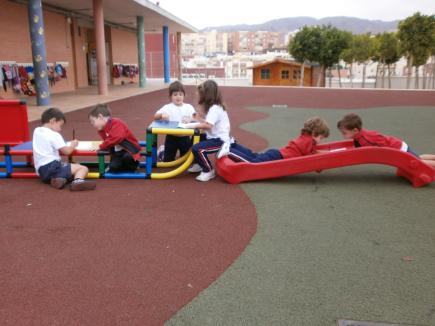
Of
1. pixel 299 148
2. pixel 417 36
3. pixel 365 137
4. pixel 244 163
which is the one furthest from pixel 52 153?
pixel 417 36

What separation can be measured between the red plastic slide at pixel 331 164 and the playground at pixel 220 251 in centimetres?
14

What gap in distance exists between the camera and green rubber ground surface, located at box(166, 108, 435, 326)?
254cm

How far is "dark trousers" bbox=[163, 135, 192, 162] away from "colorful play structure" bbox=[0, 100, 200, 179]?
19cm

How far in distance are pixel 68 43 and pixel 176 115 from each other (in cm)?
1828

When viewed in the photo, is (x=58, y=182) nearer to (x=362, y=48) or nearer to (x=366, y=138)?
(x=366, y=138)

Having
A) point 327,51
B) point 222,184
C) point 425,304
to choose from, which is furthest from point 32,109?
point 327,51

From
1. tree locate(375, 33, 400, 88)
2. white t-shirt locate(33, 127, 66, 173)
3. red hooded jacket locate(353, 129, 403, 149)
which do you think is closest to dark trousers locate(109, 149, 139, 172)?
white t-shirt locate(33, 127, 66, 173)

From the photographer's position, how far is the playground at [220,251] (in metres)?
2.57

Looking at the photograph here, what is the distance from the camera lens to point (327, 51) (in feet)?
167

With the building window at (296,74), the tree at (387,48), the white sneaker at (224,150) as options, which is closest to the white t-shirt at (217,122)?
the white sneaker at (224,150)

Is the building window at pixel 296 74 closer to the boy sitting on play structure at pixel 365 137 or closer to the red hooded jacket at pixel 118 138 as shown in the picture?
the boy sitting on play structure at pixel 365 137

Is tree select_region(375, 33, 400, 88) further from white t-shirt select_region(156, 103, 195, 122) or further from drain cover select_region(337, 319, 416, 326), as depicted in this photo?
drain cover select_region(337, 319, 416, 326)

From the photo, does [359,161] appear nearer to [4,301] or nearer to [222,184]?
[222,184]

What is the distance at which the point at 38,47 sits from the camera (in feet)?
44.6
